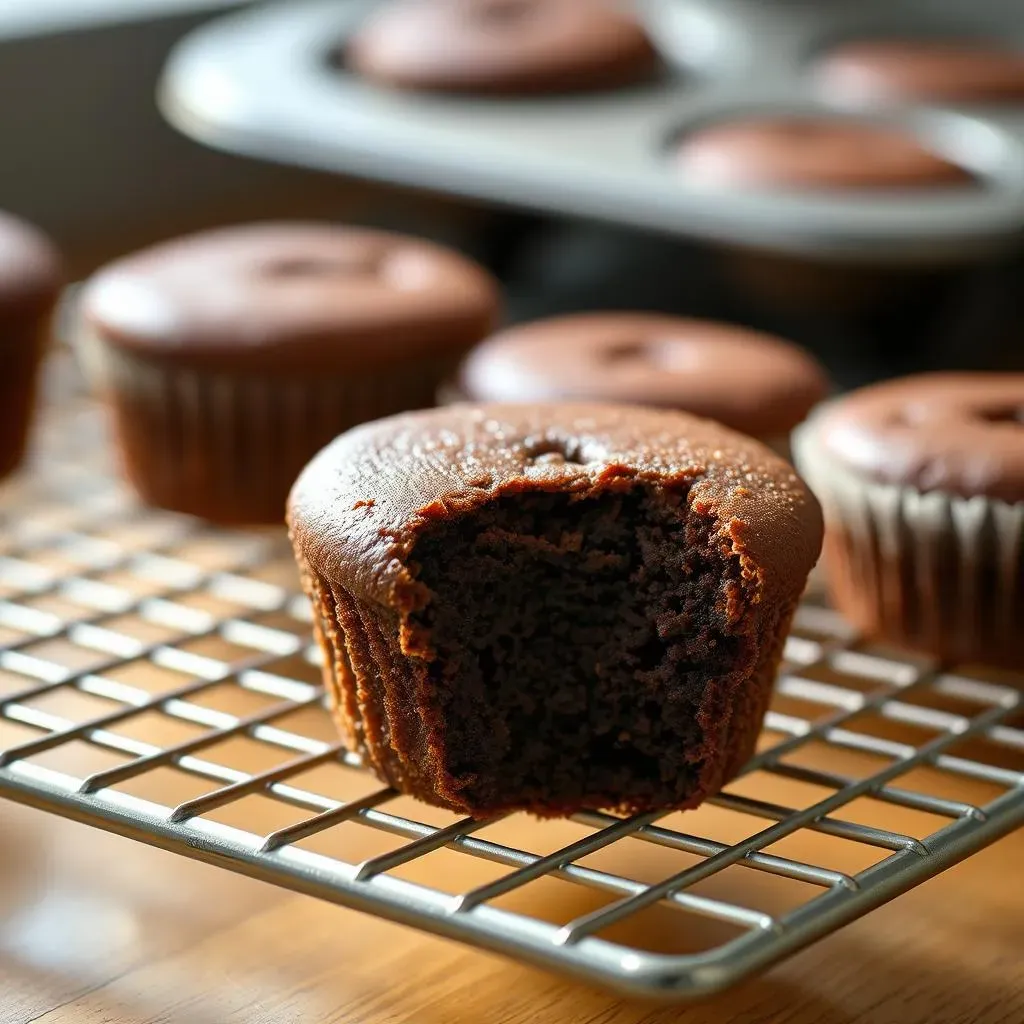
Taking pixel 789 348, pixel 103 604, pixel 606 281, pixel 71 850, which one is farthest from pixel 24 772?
pixel 606 281

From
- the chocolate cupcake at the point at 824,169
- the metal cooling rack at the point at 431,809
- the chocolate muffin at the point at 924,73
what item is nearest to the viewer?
the metal cooling rack at the point at 431,809

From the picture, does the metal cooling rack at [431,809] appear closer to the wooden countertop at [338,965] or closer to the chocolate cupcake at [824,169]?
the wooden countertop at [338,965]

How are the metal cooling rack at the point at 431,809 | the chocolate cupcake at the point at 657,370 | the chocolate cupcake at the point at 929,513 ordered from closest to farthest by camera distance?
the metal cooling rack at the point at 431,809 < the chocolate cupcake at the point at 929,513 < the chocolate cupcake at the point at 657,370

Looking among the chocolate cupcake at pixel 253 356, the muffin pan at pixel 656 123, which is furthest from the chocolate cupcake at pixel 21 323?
the muffin pan at pixel 656 123

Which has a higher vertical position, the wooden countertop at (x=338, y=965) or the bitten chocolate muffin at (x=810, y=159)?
the bitten chocolate muffin at (x=810, y=159)

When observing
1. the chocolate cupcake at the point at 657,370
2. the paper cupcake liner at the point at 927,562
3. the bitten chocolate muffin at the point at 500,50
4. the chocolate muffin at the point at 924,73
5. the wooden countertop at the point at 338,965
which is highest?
the bitten chocolate muffin at the point at 500,50

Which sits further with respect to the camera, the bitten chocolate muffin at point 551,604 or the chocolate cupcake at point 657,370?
the chocolate cupcake at point 657,370

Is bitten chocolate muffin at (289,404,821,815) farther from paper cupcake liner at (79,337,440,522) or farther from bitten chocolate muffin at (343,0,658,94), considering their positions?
bitten chocolate muffin at (343,0,658,94)

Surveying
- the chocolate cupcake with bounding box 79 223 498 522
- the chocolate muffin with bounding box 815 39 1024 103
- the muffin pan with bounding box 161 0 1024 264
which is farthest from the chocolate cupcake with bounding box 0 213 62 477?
the chocolate muffin with bounding box 815 39 1024 103
